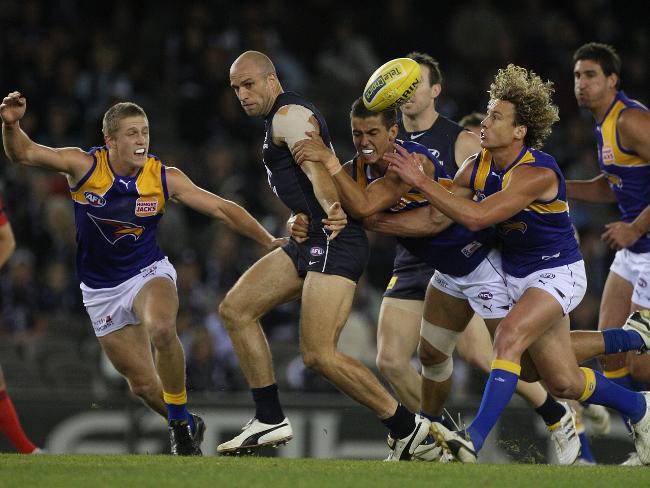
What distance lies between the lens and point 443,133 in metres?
8.55

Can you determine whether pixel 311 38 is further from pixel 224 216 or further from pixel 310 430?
pixel 224 216

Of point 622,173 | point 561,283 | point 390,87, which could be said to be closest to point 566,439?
point 561,283

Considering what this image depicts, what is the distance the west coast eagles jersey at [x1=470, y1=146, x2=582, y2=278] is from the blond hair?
15cm

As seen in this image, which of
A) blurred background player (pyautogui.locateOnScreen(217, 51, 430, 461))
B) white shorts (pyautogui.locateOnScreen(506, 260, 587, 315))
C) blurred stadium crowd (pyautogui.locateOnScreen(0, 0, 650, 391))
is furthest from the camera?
blurred stadium crowd (pyautogui.locateOnScreen(0, 0, 650, 391))

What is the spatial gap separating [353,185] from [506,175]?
96 centimetres

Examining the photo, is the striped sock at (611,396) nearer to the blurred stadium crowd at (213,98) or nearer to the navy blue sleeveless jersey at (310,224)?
the navy blue sleeveless jersey at (310,224)

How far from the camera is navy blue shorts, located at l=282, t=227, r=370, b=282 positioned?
7312mm

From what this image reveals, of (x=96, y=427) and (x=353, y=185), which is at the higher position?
(x=353, y=185)

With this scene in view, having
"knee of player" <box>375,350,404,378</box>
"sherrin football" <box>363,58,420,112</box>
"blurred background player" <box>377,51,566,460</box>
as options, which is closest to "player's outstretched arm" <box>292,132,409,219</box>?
"sherrin football" <box>363,58,420,112</box>

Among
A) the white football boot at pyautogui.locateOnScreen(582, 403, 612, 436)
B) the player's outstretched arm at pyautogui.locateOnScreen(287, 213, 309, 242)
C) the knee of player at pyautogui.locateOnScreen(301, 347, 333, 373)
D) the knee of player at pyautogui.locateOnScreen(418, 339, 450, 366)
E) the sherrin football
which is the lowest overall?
the white football boot at pyautogui.locateOnScreen(582, 403, 612, 436)

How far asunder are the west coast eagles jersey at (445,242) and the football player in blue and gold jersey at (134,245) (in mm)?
921

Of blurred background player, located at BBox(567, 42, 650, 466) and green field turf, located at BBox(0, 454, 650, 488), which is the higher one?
blurred background player, located at BBox(567, 42, 650, 466)

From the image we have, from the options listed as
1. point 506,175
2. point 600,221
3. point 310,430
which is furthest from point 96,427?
point 600,221

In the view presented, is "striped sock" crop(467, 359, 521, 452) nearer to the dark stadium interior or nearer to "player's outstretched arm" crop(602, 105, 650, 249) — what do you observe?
"player's outstretched arm" crop(602, 105, 650, 249)
